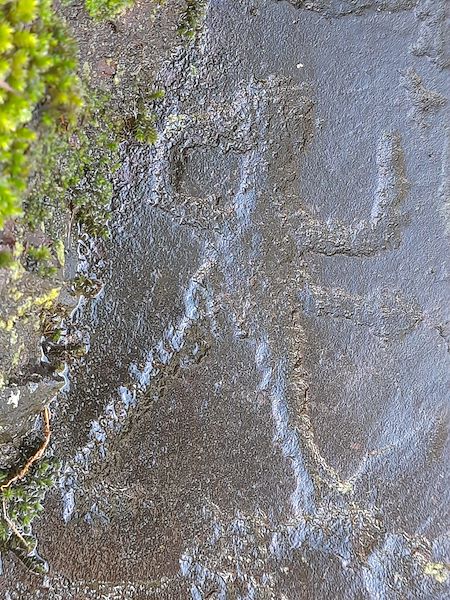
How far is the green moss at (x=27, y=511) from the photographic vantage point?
5.39ft

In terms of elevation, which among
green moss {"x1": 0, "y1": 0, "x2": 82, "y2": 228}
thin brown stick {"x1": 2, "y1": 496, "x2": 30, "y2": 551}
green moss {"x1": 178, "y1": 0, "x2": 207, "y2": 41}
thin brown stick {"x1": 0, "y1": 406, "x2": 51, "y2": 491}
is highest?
green moss {"x1": 178, "y1": 0, "x2": 207, "y2": 41}

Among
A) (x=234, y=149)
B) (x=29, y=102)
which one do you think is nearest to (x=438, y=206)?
(x=234, y=149)

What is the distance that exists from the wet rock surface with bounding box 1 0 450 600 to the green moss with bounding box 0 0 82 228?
18.5 inches

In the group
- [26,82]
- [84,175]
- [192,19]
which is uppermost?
[192,19]

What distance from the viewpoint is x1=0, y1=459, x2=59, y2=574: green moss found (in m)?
1.64

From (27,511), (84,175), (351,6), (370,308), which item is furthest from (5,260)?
(351,6)

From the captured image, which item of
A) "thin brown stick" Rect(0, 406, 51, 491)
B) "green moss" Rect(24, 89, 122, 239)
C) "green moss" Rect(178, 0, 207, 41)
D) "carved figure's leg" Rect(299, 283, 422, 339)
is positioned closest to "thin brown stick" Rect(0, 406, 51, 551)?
"thin brown stick" Rect(0, 406, 51, 491)

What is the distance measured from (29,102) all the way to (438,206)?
48.0 inches

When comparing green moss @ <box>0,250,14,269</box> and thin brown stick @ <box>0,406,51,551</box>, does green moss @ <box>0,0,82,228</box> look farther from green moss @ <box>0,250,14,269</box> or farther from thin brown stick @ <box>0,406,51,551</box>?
thin brown stick @ <box>0,406,51,551</box>

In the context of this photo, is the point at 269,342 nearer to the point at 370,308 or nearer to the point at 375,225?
the point at 370,308

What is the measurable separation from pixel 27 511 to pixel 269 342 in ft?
2.70

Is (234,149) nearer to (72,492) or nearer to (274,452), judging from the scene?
(274,452)

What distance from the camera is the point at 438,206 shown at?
1817mm

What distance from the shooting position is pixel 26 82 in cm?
116
